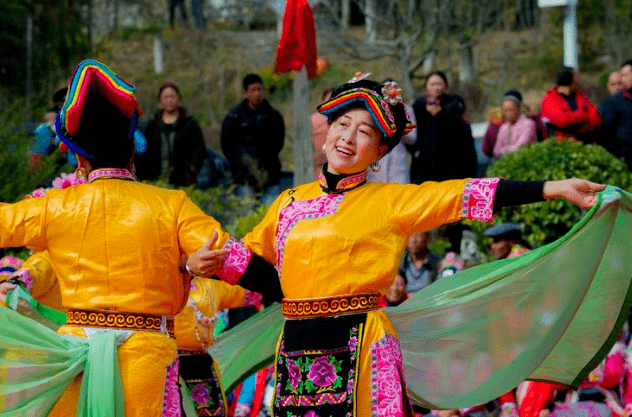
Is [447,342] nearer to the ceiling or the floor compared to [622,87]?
nearer to the floor

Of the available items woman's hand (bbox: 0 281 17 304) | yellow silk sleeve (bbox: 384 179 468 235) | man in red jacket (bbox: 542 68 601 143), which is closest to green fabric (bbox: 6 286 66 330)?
woman's hand (bbox: 0 281 17 304)

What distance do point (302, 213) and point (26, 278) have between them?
4.30 ft

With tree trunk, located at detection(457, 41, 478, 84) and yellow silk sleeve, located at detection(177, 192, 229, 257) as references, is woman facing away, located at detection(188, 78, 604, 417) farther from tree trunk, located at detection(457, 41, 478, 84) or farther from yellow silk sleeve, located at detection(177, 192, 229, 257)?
tree trunk, located at detection(457, 41, 478, 84)

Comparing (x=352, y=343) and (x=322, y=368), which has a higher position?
(x=352, y=343)

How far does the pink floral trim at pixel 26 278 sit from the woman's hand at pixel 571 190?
7.52 ft

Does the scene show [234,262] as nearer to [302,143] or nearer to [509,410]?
[509,410]

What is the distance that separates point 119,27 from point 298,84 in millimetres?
16622

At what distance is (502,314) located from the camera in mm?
5203

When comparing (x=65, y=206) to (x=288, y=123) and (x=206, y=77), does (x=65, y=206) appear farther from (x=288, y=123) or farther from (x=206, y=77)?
(x=206, y=77)

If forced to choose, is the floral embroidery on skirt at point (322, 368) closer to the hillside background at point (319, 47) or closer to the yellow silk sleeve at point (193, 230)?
the yellow silk sleeve at point (193, 230)

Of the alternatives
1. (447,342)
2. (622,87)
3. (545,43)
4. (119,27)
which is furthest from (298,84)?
(119,27)

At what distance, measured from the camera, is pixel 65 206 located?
474 centimetres

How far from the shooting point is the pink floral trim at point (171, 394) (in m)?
4.68

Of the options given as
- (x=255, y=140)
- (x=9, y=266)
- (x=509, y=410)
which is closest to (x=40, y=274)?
(x=9, y=266)
